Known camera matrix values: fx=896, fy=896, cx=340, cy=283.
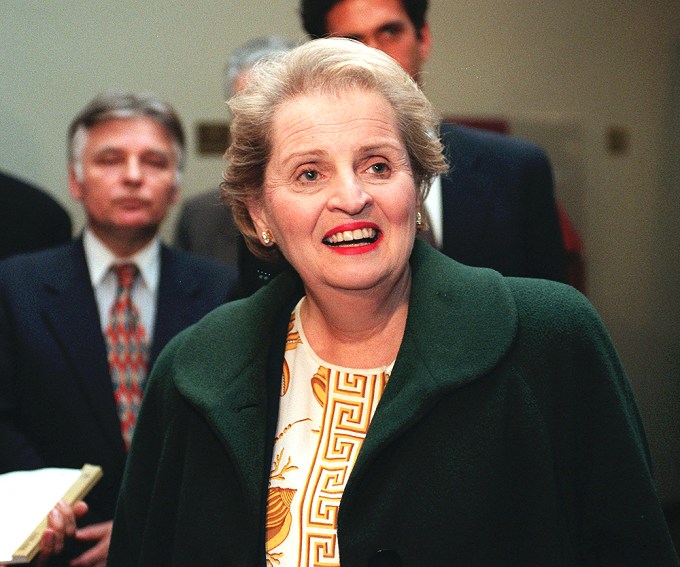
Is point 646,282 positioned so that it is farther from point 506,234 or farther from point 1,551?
point 1,551

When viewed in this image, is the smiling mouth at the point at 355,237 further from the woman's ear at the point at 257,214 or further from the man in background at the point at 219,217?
the man in background at the point at 219,217

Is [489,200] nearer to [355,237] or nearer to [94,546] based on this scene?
[355,237]

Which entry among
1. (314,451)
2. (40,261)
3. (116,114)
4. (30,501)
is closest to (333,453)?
(314,451)

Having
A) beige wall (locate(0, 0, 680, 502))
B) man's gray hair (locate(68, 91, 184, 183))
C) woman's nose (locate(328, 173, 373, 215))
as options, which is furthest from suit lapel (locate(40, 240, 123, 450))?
beige wall (locate(0, 0, 680, 502))

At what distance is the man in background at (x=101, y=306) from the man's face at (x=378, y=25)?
70cm

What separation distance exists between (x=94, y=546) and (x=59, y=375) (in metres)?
0.44

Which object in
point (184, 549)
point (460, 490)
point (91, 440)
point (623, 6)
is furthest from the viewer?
point (623, 6)

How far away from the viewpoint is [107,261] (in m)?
2.42

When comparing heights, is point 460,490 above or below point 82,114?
below

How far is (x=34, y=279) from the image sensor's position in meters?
2.35

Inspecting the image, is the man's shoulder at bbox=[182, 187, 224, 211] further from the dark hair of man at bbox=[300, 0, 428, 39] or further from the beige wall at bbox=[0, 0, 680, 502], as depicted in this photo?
the dark hair of man at bbox=[300, 0, 428, 39]

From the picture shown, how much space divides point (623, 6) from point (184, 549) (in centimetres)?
344

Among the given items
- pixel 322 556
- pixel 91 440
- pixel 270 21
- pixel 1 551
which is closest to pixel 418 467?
pixel 322 556

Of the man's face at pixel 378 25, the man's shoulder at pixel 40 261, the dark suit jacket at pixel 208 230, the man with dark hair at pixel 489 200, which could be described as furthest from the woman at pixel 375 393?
the dark suit jacket at pixel 208 230
